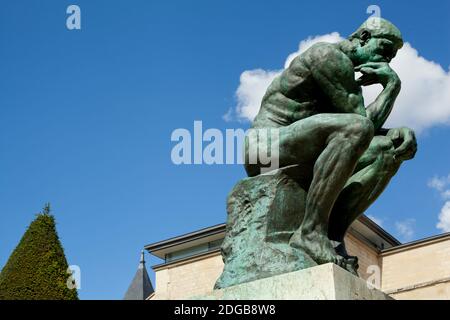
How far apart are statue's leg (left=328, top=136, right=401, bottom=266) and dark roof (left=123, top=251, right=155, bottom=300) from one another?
38057mm

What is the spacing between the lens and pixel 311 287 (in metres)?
5.03

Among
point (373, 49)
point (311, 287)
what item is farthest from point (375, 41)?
point (311, 287)

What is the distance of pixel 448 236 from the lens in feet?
107

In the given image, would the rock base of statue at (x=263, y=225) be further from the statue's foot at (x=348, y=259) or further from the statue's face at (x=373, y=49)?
the statue's face at (x=373, y=49)

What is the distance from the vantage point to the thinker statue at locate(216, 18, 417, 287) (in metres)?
5.46

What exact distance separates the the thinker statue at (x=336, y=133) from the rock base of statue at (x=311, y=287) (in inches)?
10.8

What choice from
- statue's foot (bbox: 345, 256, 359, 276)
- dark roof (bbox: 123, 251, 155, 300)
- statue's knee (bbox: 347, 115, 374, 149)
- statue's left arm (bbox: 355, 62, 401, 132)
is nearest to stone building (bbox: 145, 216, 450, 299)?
dark roof (bbox: 123, 251, 155, 300)

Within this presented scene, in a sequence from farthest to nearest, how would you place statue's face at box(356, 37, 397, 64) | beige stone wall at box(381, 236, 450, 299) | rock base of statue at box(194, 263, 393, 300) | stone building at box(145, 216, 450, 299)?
stone building at box(145, 216, 450, 299)
beige stone wall at box(381, 236, 450, 299)
statue's face at box(356, 37, 397, 64)
rock base of statue at box(194, 263, 393, 300)

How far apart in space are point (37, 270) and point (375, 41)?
14883 mm

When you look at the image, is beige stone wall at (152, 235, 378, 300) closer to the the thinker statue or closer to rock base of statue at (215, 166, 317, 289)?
the the thinker statue

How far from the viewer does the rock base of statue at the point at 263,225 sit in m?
5.51

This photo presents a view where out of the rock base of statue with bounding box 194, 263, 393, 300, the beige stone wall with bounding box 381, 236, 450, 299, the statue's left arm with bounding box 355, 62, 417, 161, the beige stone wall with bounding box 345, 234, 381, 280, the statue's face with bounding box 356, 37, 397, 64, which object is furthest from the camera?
the beige stone wall with bounding box 345, 234, 381, 280
